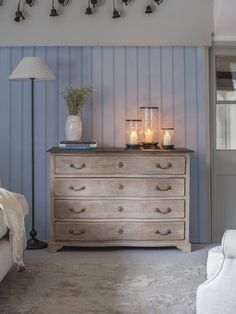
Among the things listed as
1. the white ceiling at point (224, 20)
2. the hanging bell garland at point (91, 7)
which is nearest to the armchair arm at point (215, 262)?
the white ceiling at point (224, 20)

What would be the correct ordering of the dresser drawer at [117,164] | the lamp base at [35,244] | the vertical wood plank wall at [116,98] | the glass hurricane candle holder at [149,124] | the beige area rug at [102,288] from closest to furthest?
1. the beige area rug at [102,288]
2. the dresser drawer at [117,164]
3. the lamp base at [35,244]
4. the glass hurricane candle holder at [149,124]
5. the vertical wood plank wall at [116,98]

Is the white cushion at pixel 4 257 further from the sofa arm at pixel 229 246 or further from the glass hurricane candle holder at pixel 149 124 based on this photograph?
the glass hurricane candle holder at pixel 149 124

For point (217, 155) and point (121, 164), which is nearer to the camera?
point (121, 164)

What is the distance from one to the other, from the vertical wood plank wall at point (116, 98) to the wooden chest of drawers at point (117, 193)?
1.64 feet

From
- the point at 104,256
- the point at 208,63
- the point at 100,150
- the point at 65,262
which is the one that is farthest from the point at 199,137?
the point at 65,262

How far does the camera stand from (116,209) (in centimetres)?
392

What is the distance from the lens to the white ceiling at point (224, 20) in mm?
3956

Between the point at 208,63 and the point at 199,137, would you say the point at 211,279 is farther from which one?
the point at 208,63

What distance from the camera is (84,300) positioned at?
109 inches

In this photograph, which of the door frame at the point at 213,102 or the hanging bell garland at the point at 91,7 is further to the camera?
the door frame at the point at 213,102

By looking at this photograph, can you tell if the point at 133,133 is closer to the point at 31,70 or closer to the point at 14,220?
the point at 31,70

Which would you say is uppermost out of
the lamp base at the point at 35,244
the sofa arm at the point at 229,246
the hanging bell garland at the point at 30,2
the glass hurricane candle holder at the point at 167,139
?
the hanging bell garland at the point at 30,2

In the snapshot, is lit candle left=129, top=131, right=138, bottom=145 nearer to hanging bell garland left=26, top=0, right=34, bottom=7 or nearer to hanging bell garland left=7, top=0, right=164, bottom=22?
hanging bell garland left=7, top=0, right=164, bottom=22

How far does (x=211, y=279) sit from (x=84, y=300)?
101 cm
